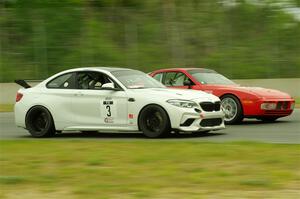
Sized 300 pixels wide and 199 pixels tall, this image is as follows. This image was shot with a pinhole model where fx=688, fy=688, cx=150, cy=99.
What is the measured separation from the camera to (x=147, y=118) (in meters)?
13.0

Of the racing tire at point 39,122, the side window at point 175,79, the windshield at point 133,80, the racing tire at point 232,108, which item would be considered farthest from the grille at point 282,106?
the racing tire at point 39,122

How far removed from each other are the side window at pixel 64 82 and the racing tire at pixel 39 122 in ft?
1.80

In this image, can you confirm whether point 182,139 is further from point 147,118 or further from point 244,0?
point 244,0

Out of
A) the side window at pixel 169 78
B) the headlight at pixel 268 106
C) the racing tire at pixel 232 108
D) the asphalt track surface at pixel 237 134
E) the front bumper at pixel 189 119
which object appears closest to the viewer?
the asphalt track surface at pixel 237 134

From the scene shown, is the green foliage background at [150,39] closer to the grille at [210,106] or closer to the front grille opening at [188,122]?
the grille at [210,106]

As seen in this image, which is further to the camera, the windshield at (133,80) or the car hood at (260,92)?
the car hood at (260,92)

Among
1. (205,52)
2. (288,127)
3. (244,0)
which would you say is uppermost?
(244,0)

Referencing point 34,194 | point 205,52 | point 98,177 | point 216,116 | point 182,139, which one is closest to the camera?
point 34,194

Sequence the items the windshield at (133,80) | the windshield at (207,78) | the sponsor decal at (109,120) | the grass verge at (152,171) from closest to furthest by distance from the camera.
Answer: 1. the grass verge at (152,171)
2. the sponsor decal at (109,120)
3. the windshield at (133,80)
4. the windshield at (207,78)

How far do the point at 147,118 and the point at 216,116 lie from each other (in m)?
1.41

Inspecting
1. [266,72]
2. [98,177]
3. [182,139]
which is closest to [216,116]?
[182,139]

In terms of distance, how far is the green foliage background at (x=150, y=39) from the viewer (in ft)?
90.2

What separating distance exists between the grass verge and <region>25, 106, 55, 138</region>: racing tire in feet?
8.90

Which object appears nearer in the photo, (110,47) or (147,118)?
(147,118)
